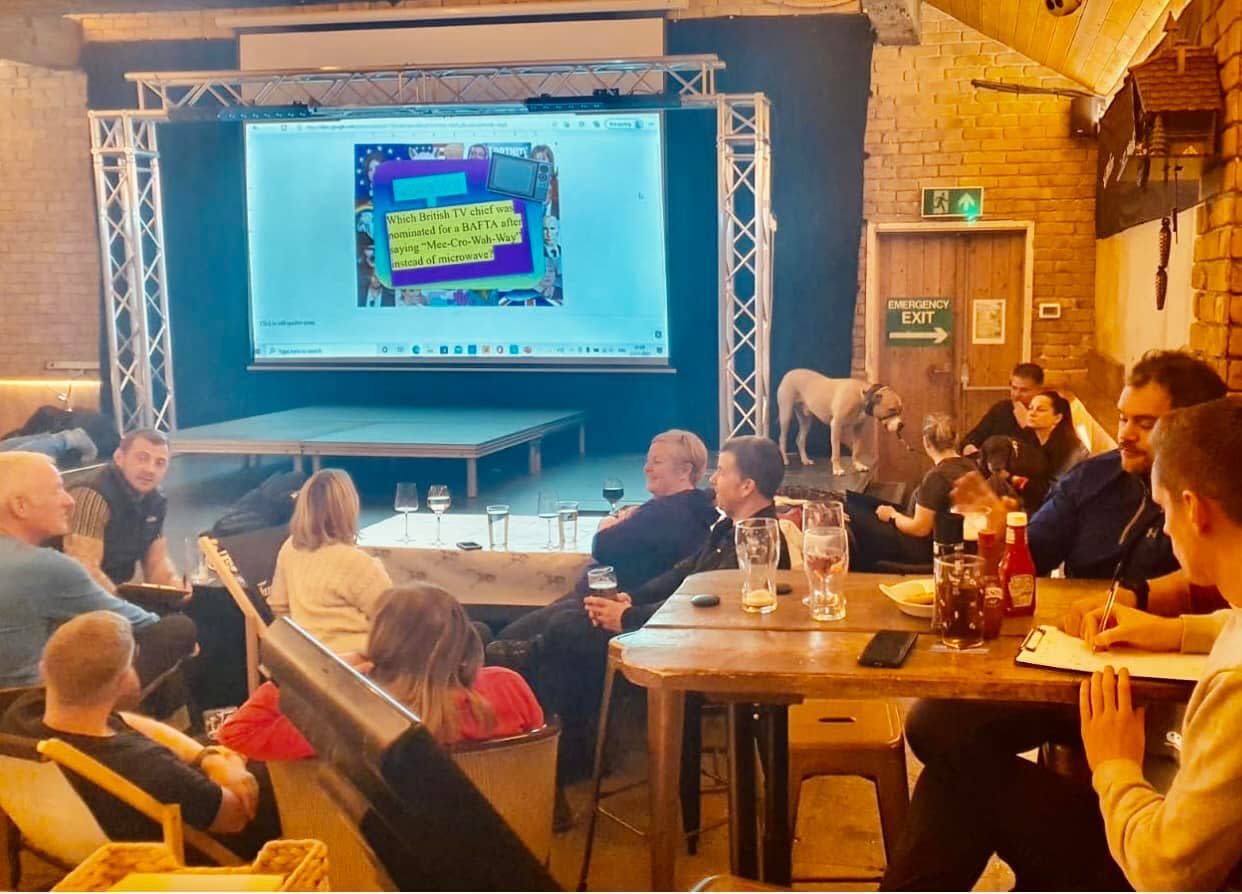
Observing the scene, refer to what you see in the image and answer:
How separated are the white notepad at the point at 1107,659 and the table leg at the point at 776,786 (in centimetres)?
49

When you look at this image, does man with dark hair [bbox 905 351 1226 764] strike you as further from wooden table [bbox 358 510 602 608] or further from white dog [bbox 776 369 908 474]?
white dog [bbox 776 369 908 474]

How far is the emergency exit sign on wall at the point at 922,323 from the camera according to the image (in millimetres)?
4488

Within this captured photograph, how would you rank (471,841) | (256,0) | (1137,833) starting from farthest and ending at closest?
(256,0)
(471,841)
(1137,833)

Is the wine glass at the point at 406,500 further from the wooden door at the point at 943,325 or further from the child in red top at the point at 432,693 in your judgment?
the wooden door at the point at 943,325

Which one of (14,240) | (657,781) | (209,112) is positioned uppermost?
(209,112)

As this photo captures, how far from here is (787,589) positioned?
210 centimetres

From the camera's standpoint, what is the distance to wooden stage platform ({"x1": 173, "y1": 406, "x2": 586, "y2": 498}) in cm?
326

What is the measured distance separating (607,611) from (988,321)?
2450 mm

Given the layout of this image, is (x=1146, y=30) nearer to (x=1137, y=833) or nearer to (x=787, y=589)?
(x=787, y=589)

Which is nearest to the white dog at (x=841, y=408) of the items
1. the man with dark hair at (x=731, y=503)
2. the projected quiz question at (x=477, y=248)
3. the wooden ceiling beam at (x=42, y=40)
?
the projected quiz question at (x=477, y=248)

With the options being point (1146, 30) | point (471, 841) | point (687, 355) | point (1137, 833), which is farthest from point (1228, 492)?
point (687, 355)

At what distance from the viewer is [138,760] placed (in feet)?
7.27

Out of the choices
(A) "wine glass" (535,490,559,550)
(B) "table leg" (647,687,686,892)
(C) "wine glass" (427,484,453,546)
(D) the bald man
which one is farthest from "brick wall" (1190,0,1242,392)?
(D) the bald man

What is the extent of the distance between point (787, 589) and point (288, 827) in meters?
1.10
